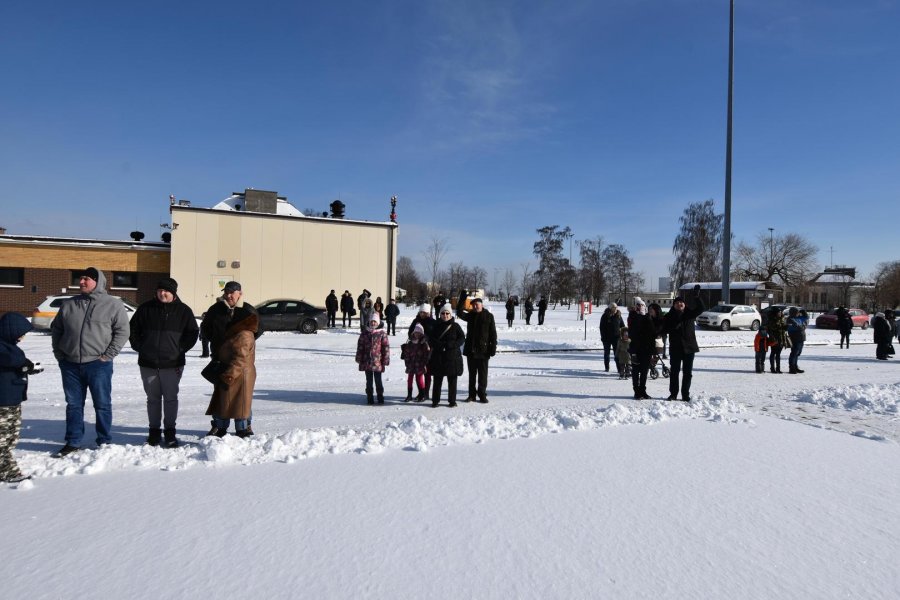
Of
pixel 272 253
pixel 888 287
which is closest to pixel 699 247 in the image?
pixel 888 287

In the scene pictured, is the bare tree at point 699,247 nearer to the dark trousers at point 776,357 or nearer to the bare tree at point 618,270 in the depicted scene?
the bare tree at point 618,270

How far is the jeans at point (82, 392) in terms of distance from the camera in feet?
16.6

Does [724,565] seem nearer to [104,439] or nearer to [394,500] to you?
[394,500]

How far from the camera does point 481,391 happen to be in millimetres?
8531

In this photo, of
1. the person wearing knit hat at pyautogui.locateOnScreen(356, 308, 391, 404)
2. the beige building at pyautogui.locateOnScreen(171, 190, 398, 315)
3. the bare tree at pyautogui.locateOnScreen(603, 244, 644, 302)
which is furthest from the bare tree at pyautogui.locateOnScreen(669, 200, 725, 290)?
the person wearing knit hat at pyautogui.locateOnScreen(356, 308, 391, 404)

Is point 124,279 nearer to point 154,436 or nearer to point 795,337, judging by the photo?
point 154,436

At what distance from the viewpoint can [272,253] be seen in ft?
102

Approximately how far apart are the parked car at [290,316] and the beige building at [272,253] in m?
9.44

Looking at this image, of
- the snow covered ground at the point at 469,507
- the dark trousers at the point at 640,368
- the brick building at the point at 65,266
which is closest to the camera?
the snow covered ground at the point at 469,507

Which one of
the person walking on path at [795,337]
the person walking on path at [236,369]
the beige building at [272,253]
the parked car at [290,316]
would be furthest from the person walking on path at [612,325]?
the beige building at [272,253]

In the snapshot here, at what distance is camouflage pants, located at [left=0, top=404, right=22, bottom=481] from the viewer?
430cm

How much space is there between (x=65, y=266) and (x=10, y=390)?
30231 millimetres

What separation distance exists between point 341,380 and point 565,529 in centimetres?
765

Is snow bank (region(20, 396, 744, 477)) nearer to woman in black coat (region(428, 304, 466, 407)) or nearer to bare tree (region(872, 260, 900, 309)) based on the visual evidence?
woman in black coat (region(428, 304, 466, 407))
